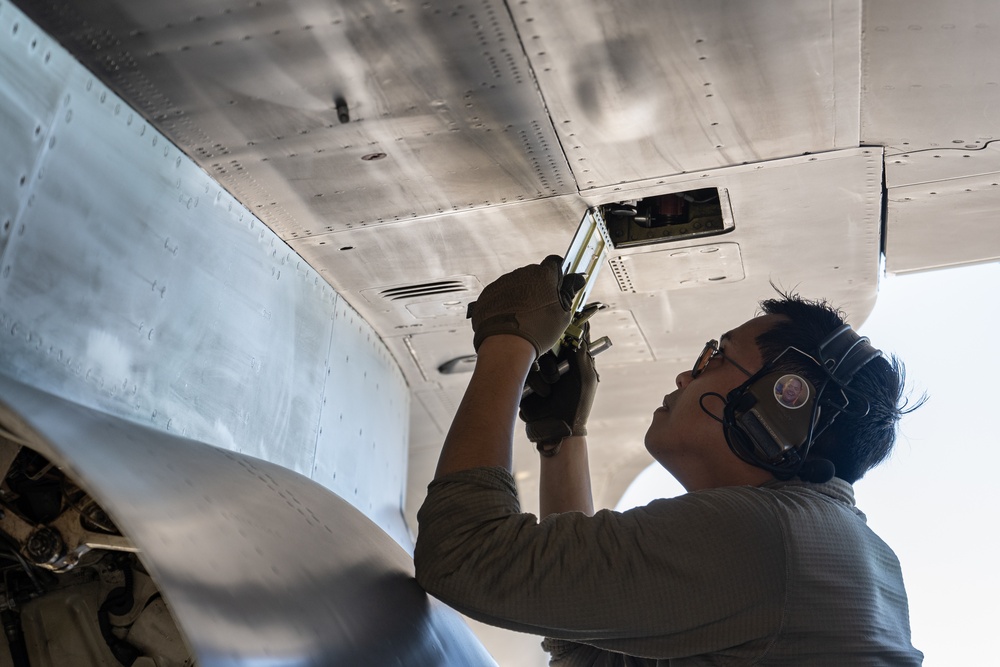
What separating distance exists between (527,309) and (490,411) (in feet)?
0.98

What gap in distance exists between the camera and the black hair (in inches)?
83.4

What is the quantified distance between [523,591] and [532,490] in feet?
16.2

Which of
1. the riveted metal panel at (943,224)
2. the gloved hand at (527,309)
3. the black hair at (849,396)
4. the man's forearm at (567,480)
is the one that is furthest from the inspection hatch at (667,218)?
the gloved hand at (527,309)

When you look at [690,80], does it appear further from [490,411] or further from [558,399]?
[490,411]

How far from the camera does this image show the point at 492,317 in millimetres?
2064

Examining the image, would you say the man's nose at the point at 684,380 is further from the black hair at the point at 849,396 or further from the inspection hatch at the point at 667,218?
the inspection hatch at the point at 667,218

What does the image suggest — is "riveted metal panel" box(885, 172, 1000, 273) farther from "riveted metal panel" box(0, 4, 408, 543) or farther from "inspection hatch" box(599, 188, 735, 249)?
"riveted metal panel" box(0, 4, 408, 543)

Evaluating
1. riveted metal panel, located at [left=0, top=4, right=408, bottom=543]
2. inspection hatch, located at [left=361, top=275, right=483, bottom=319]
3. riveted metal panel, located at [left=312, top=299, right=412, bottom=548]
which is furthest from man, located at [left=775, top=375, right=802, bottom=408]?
riveted metal panel, located at [left=312, top=299, right=412, bottom=548]

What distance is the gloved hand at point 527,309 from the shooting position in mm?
2035

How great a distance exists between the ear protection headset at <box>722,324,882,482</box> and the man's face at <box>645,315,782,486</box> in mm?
65

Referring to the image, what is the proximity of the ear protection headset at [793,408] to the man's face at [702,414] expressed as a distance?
0.21ft

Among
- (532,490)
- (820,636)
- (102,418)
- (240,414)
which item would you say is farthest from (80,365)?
(532,490)

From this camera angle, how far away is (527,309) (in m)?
2.05

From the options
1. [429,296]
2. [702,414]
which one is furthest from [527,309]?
[429,296]
